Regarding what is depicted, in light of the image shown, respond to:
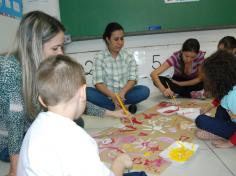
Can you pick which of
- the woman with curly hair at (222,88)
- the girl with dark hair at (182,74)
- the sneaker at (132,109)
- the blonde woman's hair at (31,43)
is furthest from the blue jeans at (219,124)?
the blonde woman's hair at (31,43)

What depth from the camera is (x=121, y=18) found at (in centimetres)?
321

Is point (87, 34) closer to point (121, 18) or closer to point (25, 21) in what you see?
point (121, 18)

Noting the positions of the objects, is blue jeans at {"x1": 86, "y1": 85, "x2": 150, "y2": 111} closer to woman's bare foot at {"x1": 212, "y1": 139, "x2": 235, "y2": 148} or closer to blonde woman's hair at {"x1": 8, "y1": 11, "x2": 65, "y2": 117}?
woman's bare foot at {"x1": 212, "y1": 139, "x2": 235, "y2": 148}

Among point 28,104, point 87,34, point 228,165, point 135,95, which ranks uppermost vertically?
point 87,34

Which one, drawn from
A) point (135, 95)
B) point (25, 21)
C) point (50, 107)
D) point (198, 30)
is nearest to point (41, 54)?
point (25, 21)

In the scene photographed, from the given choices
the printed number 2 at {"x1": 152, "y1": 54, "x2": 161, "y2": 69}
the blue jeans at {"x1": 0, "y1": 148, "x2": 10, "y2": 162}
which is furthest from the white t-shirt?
the printed number 2 at {"x1": 152, "y1": 54, "x2": 161, "y2": 69}

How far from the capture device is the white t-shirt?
787 millimetres

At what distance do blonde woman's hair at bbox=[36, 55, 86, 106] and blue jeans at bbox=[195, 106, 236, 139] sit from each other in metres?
1.24

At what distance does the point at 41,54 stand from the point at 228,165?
119 cm

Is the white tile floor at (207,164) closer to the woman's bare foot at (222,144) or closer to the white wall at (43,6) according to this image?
the woman's bare foot at (222,144)

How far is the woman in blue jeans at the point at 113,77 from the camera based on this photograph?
265 centimetres

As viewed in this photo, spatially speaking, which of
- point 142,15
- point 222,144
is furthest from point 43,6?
point 222,144

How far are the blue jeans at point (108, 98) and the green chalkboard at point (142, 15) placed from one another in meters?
0.82

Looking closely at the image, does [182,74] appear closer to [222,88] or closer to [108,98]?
[108,98]
